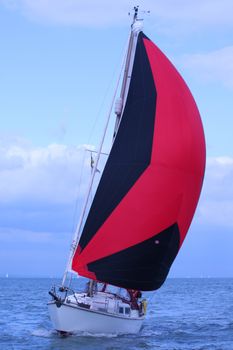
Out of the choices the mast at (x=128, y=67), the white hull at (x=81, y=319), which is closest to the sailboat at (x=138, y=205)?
the white hull at (x=81, y=319)

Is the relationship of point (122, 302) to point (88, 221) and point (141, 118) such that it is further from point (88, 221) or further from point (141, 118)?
point (141, 118)

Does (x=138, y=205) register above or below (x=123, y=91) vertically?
below

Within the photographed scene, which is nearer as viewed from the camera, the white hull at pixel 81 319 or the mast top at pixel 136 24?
the white hull at pixel 81 319

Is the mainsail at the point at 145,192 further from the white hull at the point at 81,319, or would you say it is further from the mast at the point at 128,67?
the white hull at the point at 81,319

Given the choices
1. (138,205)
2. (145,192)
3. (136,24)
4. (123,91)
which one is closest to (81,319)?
(138,205)

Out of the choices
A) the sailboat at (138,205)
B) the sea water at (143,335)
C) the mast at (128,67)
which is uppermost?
A: the mast at (128,67)

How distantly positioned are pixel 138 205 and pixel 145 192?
0.53 m

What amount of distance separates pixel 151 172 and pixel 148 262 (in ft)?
10.7

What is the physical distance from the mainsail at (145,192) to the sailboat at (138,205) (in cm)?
4

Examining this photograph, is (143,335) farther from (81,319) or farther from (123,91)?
(123,91)

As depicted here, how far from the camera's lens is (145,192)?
27078 mm

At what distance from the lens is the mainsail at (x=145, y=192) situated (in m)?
27.0

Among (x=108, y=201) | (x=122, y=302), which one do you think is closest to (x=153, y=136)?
(x=108, y=201)

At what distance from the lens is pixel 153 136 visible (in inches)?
1083
